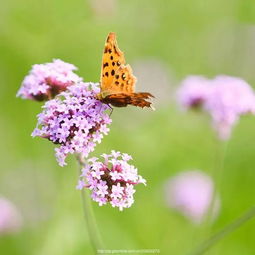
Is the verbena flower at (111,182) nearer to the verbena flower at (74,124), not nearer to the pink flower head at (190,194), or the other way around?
the verbena flower at (74,124)

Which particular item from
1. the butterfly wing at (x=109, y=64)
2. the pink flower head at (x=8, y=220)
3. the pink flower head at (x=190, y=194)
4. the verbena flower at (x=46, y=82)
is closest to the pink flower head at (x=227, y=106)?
the pink flower head at (x=190, y=194)

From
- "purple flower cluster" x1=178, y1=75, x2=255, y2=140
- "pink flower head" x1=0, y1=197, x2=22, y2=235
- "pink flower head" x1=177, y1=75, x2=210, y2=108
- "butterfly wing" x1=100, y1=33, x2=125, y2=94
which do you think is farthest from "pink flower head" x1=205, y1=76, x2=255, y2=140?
"pink flower head" x1=0, y1=197, x2=22, y2=235

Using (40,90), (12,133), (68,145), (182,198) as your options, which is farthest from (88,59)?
(68,145)

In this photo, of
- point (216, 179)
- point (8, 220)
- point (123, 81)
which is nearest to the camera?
point (123, 81)

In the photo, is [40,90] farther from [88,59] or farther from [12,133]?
[88,59]

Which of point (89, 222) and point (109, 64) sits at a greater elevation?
point (109, 64)

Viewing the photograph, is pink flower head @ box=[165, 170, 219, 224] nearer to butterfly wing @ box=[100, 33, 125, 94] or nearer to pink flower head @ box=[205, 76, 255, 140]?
pink flower head @ box=[205, 76, 255, 140]

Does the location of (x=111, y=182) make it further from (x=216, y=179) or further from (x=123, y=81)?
(x=216, y=179)

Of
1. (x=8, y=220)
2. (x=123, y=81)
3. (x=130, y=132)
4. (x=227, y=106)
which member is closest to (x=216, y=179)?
(x=227, y=106)

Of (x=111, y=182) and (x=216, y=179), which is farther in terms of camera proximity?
(x=216, y=179)
